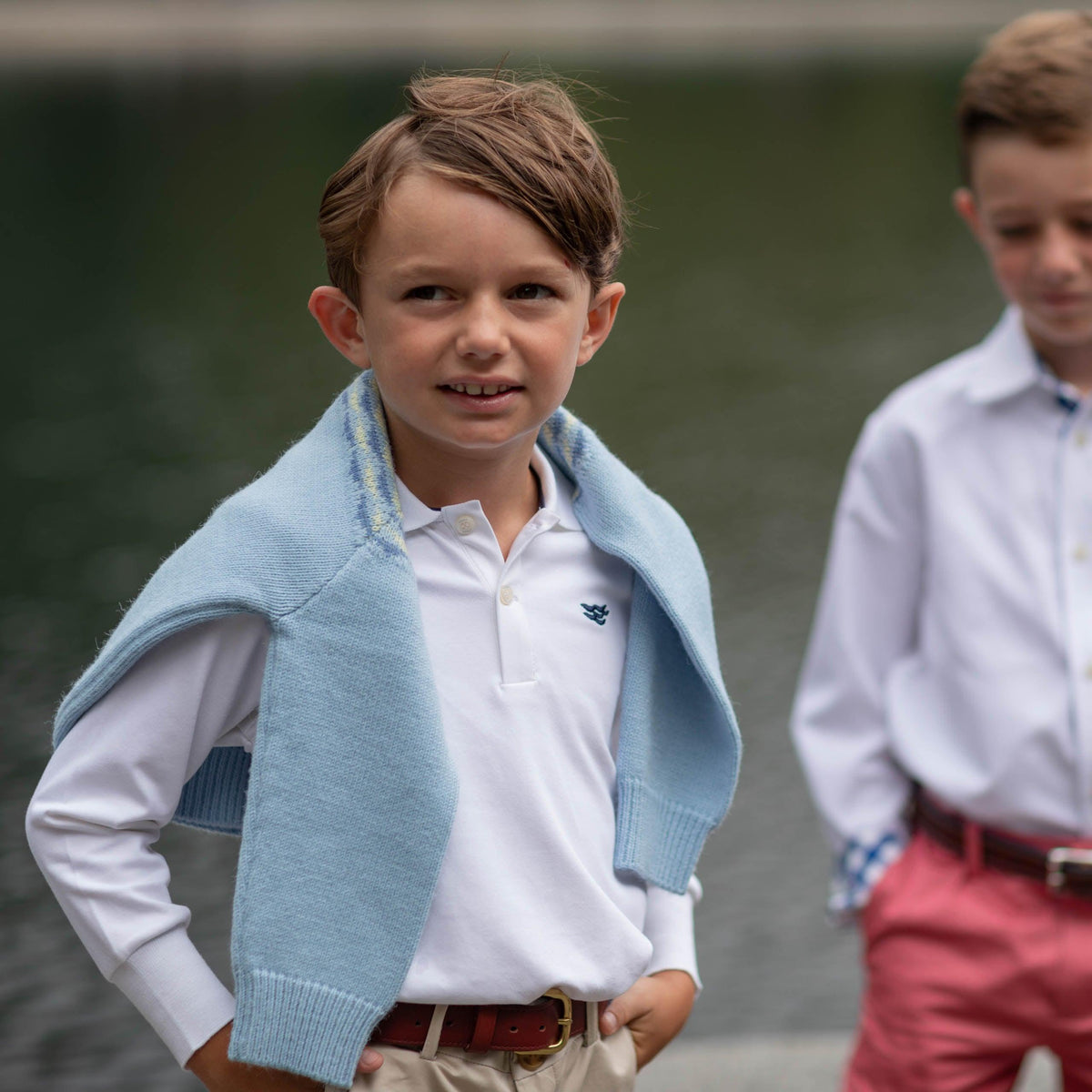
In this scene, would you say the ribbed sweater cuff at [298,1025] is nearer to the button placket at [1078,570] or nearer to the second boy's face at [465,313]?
the second boy's face at [465,313]

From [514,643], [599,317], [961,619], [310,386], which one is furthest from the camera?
[310,386]

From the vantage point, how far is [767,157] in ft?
69.2

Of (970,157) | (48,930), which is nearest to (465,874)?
(970,157)

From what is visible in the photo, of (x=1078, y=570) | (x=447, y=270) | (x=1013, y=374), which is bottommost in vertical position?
(x=1078, y=570)

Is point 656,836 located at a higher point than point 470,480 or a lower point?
lower

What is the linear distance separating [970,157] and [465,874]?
127cm

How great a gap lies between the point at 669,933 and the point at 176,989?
1.77 ft

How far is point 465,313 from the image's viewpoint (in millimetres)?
1593

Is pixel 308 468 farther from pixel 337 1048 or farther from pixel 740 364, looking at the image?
pixel 740 364

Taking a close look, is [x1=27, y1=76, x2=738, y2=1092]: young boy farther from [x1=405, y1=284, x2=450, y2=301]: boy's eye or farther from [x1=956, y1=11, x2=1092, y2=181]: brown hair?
[x1=956, y1=11, x2=1092, y2=181]: brown hair

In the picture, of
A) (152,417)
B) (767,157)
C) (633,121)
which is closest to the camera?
(152,417)

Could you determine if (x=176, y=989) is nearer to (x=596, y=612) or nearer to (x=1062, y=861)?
(x=596, y=612)

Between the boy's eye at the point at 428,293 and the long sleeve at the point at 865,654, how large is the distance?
906 mm

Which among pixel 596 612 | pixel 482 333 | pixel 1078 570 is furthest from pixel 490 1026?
pixel 1078 570
